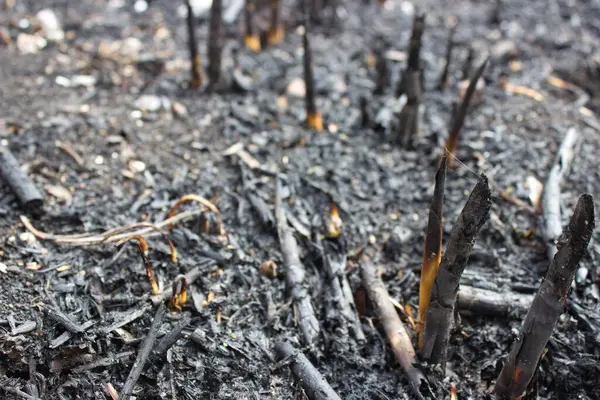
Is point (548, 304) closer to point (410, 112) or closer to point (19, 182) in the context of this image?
point (410, 112)

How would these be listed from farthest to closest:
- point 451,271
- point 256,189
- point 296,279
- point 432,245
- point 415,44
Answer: point 415,44
point 256,189
point 296,279
point 432,245
point 451,271

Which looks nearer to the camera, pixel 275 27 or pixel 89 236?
pixel 89 236

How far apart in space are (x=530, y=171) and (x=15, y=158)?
3.49m

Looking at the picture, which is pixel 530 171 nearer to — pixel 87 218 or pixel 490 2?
pixel 87 218

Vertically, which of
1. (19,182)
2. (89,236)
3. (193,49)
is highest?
(193,49)

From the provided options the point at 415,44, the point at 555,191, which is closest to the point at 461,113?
the point at 415,44

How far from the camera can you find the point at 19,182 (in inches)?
126

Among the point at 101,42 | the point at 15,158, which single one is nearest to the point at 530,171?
the point at 15,158

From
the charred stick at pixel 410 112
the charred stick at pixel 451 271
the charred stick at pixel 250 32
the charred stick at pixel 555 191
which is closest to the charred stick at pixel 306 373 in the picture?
the charred stick at pixel 451 271

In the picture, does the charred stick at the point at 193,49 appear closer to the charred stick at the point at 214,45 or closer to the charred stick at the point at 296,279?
the charred stick at the point at 214,45

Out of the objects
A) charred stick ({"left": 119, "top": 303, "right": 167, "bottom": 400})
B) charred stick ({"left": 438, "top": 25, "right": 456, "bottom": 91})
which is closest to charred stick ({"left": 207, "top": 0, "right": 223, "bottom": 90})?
charred stick ({"left": 438, "top": 25, "right": 456, "bottom": 91})

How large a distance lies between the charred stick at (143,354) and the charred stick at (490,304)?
5.01 ft

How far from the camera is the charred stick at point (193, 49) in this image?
4267 mm

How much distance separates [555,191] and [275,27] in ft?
10.6
